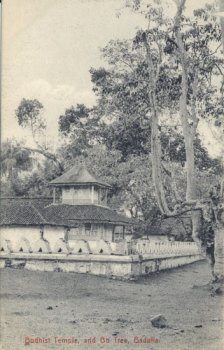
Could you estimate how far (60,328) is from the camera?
7223mm

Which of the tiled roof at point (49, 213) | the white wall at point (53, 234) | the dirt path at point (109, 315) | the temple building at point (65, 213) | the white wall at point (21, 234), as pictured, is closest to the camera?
the dirt path at point (109, 315)

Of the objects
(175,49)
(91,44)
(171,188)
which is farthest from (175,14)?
(171,188)

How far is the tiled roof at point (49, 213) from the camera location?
9.77 meters

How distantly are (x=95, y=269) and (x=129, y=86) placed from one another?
14.2ft

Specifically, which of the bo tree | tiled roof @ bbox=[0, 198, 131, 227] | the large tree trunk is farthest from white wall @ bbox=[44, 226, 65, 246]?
the large tree trunk

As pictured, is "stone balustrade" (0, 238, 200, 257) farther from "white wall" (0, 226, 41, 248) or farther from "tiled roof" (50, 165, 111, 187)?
"tiled roof" (50, 165, 111, 187)

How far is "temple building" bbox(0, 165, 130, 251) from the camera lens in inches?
404

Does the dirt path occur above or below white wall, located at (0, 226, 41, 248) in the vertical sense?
below

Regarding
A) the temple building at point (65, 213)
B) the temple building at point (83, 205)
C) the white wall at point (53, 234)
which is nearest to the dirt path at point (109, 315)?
the temple building at point (65, 213)

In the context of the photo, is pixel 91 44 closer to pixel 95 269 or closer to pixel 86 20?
pixel 86 20

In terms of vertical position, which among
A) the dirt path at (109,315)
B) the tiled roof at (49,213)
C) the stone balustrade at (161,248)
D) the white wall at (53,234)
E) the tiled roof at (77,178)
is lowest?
the dirt path at (109,315)

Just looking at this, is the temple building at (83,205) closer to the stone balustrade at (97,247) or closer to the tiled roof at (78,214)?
the tiled roof at (78,214)

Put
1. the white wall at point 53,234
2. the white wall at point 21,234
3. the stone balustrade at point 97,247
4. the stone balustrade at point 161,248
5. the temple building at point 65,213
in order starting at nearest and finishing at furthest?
the temple building at point 65,213, the white wall at point 21,234, the stone balustrade at point 97,247, the stone balustrade at point 161,248, the white wall at point 53,234

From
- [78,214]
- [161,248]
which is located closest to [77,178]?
[78,214]
